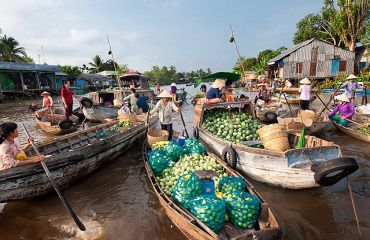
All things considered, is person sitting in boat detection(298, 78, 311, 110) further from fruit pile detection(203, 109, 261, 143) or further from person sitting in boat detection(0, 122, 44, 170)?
person sitting in boat detection(0, 122, 44, 170)

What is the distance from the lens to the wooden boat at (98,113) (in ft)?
43.7

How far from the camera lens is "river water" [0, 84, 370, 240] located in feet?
13.8

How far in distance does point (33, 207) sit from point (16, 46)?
42532 millimetres

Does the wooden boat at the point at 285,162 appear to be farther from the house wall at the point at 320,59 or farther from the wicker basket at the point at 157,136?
the house wall at the point at 320,59

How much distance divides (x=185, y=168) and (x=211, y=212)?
161 cm

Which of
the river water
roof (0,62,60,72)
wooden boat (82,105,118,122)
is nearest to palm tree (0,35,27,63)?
roof (0,62,60,72)

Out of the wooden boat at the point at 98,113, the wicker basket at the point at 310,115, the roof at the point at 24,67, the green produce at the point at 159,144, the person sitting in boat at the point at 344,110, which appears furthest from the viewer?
the roof at the point at 24,67

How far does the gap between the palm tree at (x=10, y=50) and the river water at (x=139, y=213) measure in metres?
37.5

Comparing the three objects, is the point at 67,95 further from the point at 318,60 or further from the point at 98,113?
the point at 318,60

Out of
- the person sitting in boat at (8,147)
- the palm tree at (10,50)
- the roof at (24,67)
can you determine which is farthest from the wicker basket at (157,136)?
the palm tree at (10,50)

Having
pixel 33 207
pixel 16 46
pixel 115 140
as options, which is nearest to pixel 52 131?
pixel 115 140

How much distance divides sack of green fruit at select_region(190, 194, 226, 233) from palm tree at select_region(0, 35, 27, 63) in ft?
133

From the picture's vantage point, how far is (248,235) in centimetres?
291

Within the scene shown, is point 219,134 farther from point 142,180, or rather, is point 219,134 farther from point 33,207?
point 33,207
